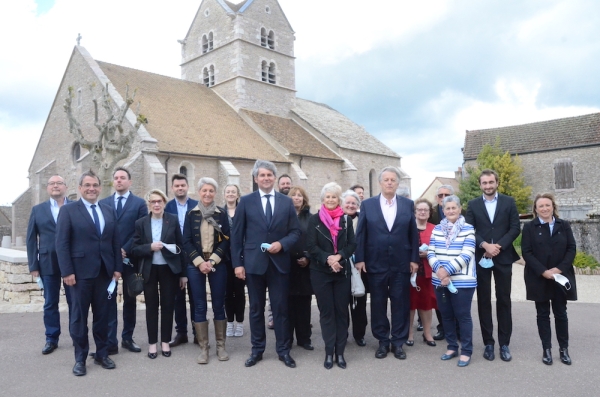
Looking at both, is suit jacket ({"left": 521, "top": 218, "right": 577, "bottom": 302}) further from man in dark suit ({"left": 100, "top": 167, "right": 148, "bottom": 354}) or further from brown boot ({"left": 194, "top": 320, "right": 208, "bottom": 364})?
man in dark suit ({"left": 100, "top": 167, "right": 148, "bottom": 354})

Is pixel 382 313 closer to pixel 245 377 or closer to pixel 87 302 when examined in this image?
pixel 245 377

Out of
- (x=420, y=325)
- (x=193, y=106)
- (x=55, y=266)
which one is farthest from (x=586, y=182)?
(x=55, y=266)

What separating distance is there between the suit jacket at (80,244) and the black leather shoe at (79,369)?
858 mm

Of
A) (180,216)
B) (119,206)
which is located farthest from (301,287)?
(119,206)

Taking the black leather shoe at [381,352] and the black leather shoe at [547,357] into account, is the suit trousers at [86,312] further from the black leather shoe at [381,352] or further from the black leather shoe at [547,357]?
the black leather shoe at [547,357]

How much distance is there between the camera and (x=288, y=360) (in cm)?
471

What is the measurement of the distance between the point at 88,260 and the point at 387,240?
10.3ft

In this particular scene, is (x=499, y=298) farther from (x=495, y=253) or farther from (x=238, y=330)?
(x=238, y=330)

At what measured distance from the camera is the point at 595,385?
4023mm

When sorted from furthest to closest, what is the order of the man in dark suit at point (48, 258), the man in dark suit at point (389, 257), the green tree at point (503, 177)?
the green tree at point (503, 177), the man in dark suit at point (48, 258), the man in dark suit at point (389, 257)

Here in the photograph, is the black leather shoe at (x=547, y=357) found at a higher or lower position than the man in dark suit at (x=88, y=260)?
lower

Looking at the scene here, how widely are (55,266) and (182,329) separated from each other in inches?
65.3

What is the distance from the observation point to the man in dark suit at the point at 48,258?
5324 mm

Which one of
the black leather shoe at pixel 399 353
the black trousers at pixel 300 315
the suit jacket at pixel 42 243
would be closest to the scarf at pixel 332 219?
the black trousers at pixel 300 315
